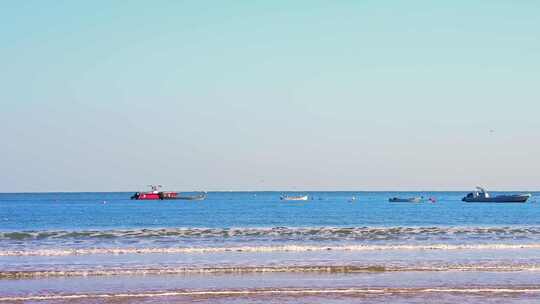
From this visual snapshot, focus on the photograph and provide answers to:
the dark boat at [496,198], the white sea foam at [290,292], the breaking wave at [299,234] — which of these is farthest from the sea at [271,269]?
the dark boat at [496,198]

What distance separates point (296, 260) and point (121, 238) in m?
17.6

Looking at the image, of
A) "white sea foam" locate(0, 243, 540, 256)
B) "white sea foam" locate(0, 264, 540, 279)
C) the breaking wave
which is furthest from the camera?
the breaking wave

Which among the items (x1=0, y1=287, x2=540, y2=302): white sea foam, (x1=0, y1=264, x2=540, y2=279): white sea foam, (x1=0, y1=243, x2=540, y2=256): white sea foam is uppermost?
(x1=0, y1=243, x2=540, y2=256): white sea foam

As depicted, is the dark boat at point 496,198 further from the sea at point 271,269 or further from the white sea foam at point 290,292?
the white sea foam at point 290,292

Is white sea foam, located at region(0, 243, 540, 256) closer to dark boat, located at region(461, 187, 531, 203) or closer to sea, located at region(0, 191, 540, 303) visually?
sea, located at region(0, 191, 540, 303)

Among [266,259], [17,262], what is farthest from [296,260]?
[17,262]

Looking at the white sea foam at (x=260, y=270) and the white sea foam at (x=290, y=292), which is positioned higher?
the white sea foam at (x=260, y=270)

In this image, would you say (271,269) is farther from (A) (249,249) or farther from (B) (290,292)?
(A) (249,249)

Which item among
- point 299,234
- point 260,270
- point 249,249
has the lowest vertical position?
point 260,270

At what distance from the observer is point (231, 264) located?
30625 mm

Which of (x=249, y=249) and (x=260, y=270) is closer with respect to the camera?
(x=260, y=270)

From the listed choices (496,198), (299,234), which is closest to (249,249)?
(299,234)

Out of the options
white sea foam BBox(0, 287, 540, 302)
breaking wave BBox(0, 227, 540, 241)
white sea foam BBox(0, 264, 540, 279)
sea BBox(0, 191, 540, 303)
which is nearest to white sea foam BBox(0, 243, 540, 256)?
sea BBox(0, 191, 540, 303)

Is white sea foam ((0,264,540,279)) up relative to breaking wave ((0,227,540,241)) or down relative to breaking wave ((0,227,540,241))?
down
